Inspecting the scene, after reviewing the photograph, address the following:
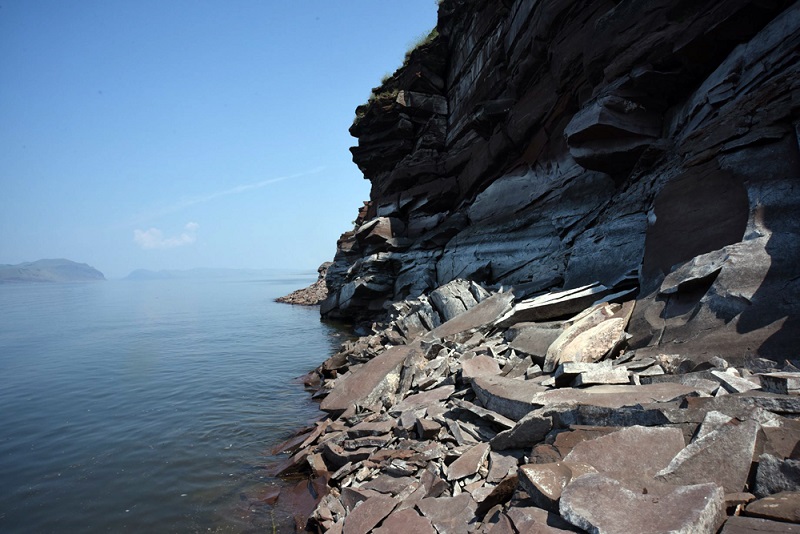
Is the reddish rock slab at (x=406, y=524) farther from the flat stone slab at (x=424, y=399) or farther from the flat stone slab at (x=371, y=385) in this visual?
the flat stone slab at (x=371, y=385)

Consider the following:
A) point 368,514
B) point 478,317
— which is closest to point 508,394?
point 368,514

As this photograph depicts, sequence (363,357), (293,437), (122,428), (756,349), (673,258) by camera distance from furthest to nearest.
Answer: (363,357) < (122,428) < (293,437) < (673,258) < (756,349)

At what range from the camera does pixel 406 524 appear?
4715 millimetres

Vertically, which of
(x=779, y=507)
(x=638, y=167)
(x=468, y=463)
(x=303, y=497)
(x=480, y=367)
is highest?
(x=638, y=167)

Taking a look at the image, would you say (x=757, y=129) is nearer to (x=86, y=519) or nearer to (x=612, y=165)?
(x=612, y=165)

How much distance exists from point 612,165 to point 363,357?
10.2 m

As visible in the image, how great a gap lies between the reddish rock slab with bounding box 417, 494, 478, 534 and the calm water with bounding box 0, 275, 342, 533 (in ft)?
10.6

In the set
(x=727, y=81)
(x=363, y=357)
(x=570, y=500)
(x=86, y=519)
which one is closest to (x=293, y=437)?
(x=86, y=519)

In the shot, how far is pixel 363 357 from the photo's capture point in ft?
51.8

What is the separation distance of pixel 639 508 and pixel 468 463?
2519 millimetres

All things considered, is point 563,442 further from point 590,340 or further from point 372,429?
point 372,429

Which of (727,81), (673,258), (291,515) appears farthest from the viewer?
(727,81)

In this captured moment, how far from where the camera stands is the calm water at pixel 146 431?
24.4ft

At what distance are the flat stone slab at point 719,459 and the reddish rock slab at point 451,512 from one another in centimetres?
183
